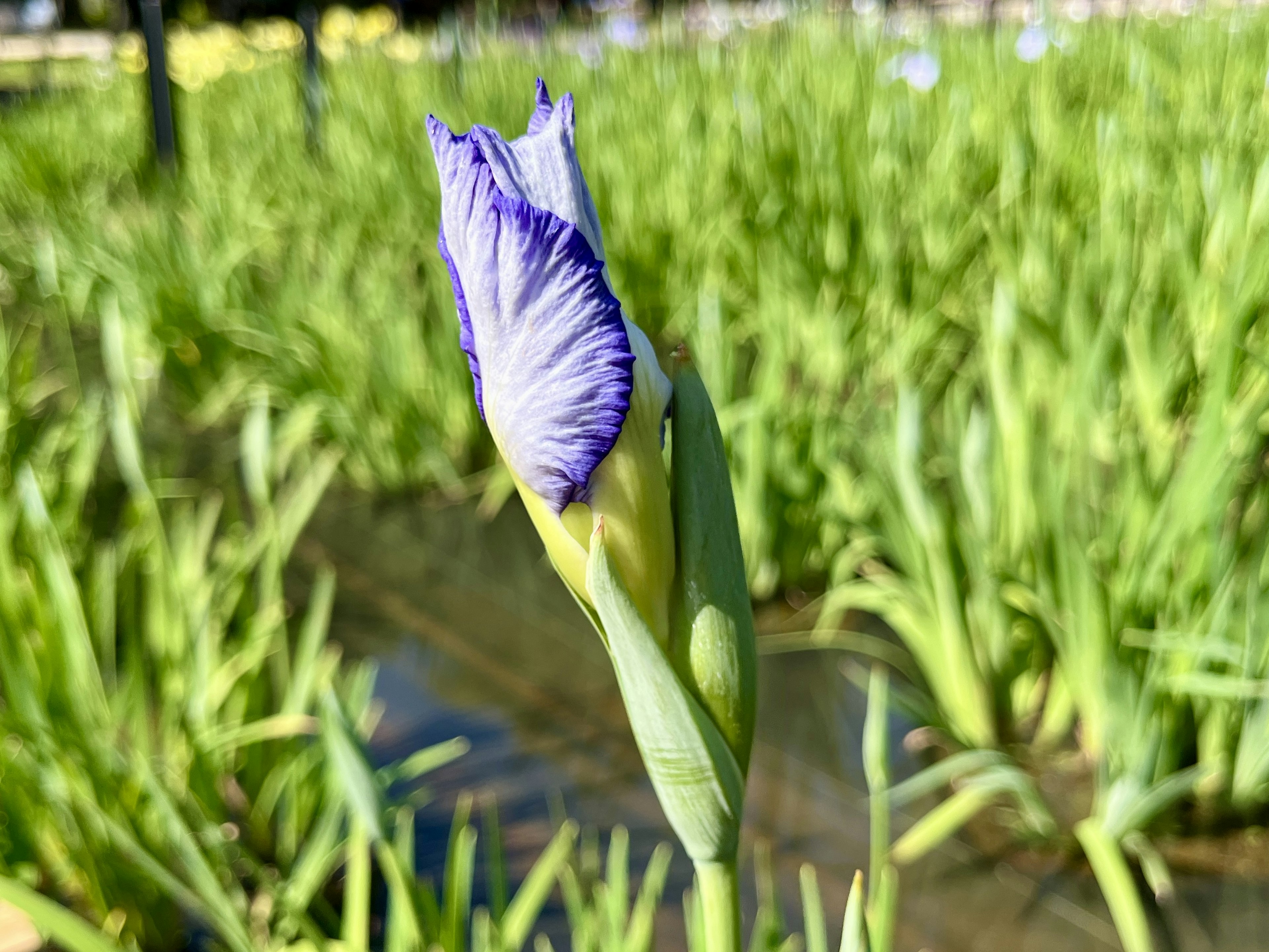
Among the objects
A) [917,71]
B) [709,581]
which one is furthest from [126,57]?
[709,581]

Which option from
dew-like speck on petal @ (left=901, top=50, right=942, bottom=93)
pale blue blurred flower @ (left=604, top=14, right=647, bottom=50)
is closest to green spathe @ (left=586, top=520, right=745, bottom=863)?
dew-like speck on petal @ (left=901, top=50, right=942, bottom=93)

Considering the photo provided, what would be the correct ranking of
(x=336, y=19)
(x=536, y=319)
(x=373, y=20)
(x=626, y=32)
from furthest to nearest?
1. (x=336, y=19)
2. (x=373, y=20)
3. (x=626, y=32)
4. (x=536, y=319)

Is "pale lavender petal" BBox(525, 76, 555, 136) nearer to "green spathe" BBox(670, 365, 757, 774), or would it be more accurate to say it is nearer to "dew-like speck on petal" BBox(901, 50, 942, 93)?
"green spathe" BBox(670, 365, 757, 774)

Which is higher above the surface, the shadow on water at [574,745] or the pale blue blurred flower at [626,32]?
the pale blue blurred flower at [626,32]

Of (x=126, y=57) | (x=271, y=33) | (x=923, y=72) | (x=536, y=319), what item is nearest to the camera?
(x=536, y=319)

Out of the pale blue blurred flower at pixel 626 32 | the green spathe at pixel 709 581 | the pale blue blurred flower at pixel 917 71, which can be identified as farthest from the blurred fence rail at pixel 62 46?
the green spathe at pixel 709 581

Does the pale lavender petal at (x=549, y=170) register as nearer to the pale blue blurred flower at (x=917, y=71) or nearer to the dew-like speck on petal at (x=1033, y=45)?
the pale blue blurred flower at (x=917, y=71)

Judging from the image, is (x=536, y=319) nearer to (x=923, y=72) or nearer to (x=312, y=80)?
(x=923, y=72)
